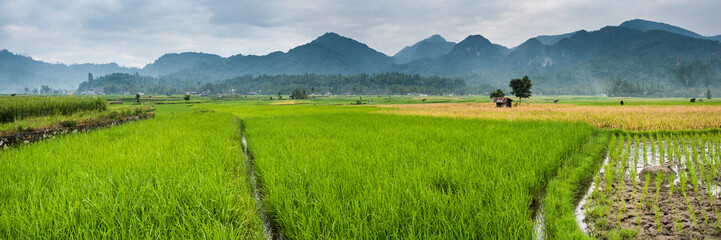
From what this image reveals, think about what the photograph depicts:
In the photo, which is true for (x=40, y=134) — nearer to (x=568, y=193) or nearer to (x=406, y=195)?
(x=406, y=195)

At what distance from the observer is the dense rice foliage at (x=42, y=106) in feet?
38.8

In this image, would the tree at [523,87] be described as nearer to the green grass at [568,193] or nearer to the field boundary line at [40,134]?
the green grass at [568,193]

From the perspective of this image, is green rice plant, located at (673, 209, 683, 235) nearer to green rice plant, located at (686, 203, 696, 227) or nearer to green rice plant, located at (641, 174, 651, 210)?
green rice plant, located at (686, 203, 696, 227)

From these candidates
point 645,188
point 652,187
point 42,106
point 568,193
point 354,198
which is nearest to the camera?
point 354,198

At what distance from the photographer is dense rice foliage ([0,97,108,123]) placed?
11823mm

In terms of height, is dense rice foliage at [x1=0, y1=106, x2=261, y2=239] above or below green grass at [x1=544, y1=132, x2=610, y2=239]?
above

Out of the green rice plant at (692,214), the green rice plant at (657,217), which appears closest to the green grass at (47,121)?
the green rice plant at (657,217)

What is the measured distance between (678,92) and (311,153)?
775 feet

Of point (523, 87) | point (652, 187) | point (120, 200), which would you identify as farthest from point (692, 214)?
point (523, 87)

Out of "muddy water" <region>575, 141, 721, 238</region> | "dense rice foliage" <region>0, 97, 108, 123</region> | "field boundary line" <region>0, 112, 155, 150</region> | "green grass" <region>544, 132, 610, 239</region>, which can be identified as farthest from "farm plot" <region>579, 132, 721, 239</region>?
"dense rice foliage" <region>0, 97, 108, 123</region>

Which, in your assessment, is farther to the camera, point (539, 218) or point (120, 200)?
point (539, 218)

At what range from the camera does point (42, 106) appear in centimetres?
1379

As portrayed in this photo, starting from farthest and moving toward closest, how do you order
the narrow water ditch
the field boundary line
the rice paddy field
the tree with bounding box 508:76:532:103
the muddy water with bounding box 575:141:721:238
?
the tree with bounding box 508:76:532:103
the field boundary line
the muddy water with bounding box 575:141:721:238
the narrow water ditch
the rice paddy field

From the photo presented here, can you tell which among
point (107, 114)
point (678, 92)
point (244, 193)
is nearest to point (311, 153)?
point (244, 193)
